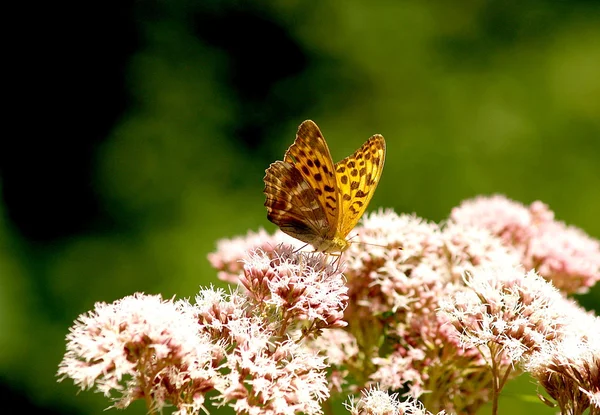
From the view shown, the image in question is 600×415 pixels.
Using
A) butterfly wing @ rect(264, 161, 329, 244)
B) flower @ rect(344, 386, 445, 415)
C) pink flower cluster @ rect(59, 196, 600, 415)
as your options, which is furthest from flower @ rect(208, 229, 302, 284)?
flower @ rect(344, 386, 445, 415)

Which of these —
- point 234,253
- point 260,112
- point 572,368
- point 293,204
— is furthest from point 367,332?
point 260,112

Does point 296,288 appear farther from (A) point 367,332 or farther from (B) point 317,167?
(A) point 367,332

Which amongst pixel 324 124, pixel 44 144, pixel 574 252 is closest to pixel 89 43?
pixel 44 144

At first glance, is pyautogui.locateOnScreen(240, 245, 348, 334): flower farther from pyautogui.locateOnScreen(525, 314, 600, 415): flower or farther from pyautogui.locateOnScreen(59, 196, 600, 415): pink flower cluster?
pyautogui.locateOnScreen(525, 314, 600, 415): flower

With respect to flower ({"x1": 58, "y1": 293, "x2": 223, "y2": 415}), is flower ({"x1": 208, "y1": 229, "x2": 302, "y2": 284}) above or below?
above

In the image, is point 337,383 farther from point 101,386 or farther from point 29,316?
point 29,316

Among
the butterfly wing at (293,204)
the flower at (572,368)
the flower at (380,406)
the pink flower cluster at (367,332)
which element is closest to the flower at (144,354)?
the pink flower cluster at (367,332)
